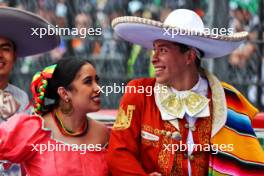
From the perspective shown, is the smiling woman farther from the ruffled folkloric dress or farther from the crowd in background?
the crowd in background

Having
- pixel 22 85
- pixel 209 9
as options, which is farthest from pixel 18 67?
pixel 209 9

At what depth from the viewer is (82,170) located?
4.26 metres

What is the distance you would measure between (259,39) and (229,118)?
1.89m

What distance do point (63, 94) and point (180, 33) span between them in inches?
28.0

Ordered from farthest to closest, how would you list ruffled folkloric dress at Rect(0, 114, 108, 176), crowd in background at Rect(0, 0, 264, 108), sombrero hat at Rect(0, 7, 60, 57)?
crowd in background at Rect(0, 0, 264, 108)
sombrero hat at Rect(0, 7, 60, 57)
ruffled folkloric dress at Rect(0, 114, 108, 176)

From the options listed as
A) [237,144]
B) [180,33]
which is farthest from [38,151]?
[237,144]

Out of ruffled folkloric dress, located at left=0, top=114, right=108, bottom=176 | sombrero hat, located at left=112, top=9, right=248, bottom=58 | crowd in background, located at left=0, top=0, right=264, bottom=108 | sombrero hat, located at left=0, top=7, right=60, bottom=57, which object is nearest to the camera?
ruffled folkloric dress, located at left=0, top=114, right=108, bottom=176

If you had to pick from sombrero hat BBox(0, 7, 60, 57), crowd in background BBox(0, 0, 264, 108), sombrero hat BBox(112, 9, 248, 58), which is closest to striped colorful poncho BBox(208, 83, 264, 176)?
sombrero hat BBox(112, 9, 248, 58)

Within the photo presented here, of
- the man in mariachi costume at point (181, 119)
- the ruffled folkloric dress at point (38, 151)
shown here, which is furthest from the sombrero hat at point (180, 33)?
the ruffled folkloric dress at point (38, 151)

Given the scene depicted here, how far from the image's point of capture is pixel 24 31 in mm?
4781

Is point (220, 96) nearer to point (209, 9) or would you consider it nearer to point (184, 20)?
point (184, 20)

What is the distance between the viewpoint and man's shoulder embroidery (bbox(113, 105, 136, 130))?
4363mm

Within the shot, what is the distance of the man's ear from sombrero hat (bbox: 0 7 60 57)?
1.61ft

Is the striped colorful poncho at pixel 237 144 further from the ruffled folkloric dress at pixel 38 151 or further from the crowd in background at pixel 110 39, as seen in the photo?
the crowd in background at pixel 110 39
